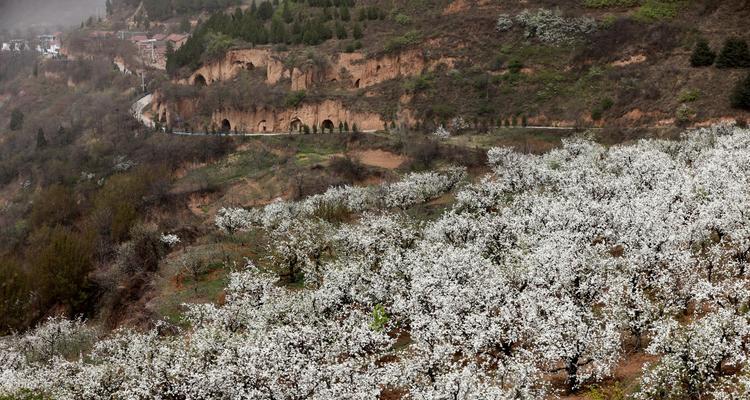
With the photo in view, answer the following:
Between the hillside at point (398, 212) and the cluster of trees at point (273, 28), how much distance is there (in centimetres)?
54

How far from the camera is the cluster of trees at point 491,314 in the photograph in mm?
20578

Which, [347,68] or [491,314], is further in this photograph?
[347,68]

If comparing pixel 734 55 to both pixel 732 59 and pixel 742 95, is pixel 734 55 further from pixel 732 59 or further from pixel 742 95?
pixel 742 95

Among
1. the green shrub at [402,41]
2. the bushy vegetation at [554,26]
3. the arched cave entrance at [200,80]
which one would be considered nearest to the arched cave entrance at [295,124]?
the green shrub at [402,41]

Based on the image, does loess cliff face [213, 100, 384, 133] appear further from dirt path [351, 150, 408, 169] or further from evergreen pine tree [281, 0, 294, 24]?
evergreen pine tree [281, 0, 294, 24]

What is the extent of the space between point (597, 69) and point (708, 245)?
54733 millimetres

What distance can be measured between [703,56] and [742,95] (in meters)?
9.93

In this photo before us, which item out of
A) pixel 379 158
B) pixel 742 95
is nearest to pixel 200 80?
pixel 379 158

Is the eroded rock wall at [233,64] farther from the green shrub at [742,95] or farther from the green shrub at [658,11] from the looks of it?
the green shrub at [742,95]

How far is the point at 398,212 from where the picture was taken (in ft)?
160

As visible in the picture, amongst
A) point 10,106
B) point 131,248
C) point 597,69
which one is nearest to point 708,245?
point 131,248

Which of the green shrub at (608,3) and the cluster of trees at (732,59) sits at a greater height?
the green shrub at (608,3)

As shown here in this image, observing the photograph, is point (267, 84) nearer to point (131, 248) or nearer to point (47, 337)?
point (131, 248)

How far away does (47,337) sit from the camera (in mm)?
38281
